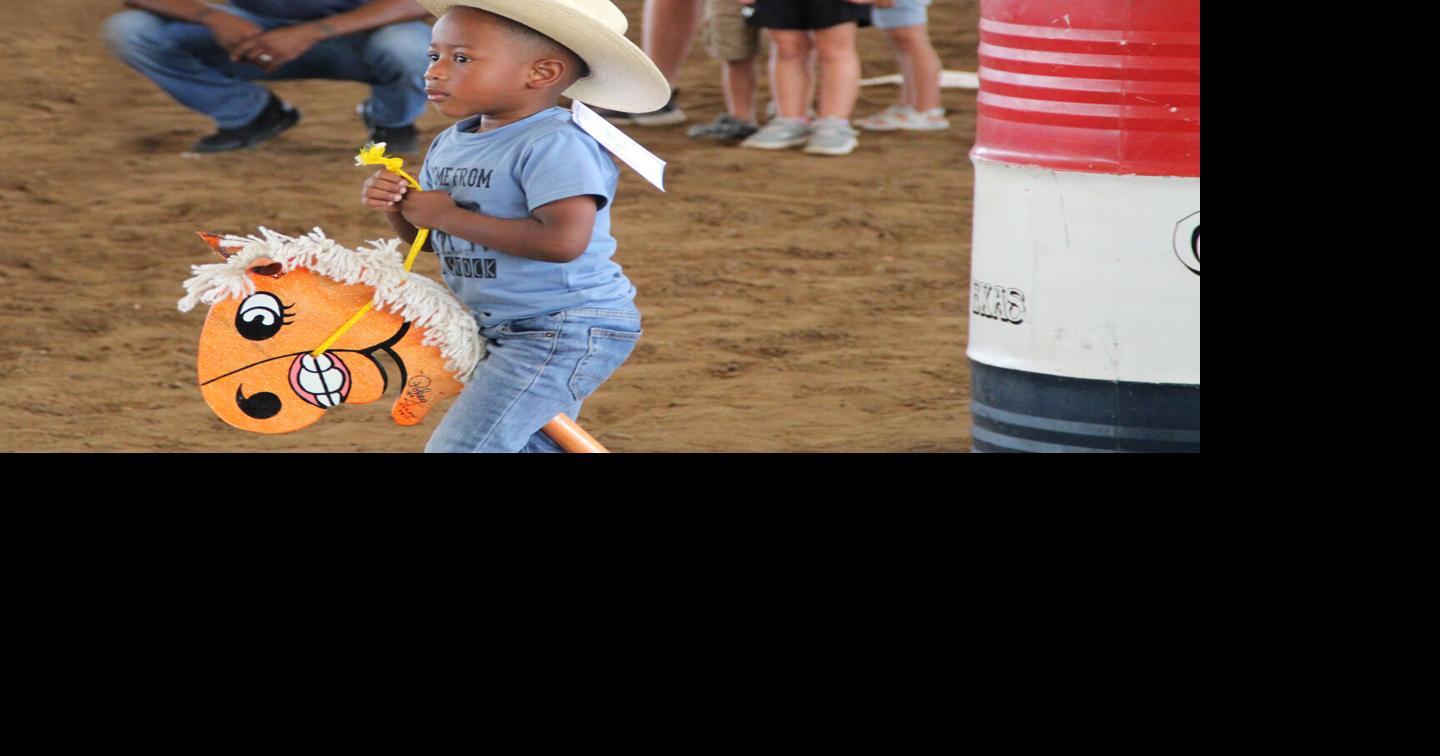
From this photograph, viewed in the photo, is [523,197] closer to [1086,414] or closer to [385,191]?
[385,191]

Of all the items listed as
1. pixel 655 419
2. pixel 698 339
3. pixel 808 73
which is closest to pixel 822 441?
pixel 655 419

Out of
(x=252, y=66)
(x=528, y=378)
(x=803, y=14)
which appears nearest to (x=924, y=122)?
(x=803, y=14)

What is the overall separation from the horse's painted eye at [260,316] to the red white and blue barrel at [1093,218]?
1.36 meters

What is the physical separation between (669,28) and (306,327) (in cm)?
474

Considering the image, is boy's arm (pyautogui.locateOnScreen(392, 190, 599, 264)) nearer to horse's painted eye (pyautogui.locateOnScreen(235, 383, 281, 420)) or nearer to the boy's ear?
the boy's ear

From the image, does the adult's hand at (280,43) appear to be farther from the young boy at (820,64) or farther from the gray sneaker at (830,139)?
the gray sneaker at (830,139)

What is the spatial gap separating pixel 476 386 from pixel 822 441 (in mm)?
1402

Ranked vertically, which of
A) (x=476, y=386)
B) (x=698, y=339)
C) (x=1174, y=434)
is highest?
(x=476, y=386)

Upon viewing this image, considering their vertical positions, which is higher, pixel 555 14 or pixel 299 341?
pixel 555 14

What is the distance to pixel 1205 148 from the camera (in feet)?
8.61

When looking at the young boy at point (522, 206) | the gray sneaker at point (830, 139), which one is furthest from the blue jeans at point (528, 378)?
the gray sneaker at point (830, 139)

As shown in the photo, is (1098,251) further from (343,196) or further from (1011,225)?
(343,196)

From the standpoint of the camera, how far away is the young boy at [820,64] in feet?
22.7
